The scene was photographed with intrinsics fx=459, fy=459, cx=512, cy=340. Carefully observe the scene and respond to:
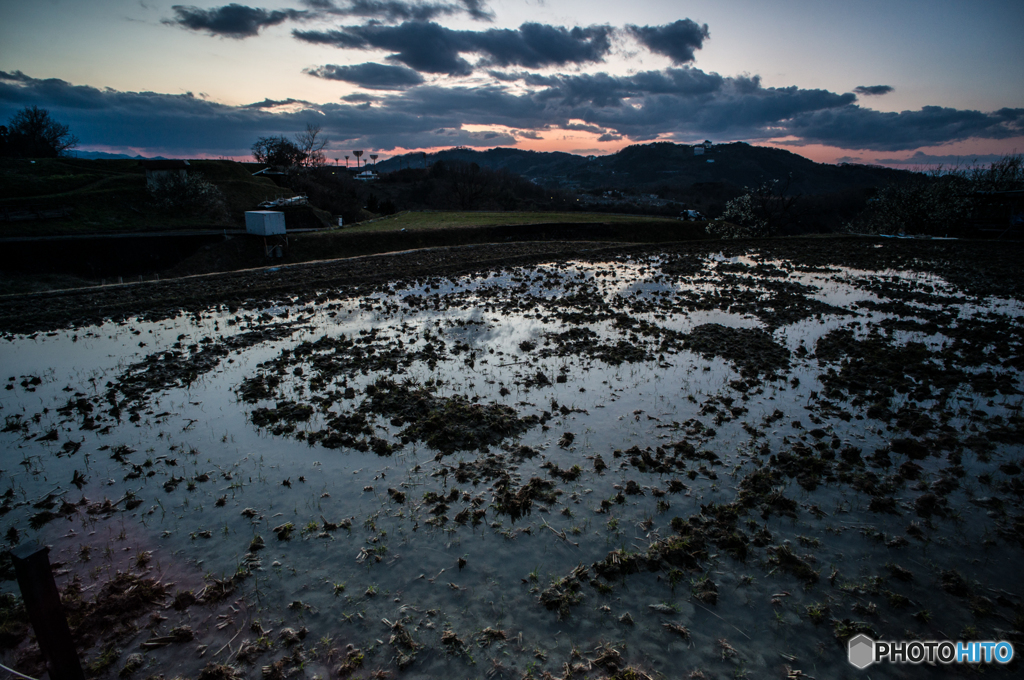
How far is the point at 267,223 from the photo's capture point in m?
33.0

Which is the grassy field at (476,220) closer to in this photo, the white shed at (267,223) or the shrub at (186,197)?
the white shed at (267,223)

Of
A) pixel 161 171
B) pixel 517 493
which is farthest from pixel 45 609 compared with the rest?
pixel 161 171

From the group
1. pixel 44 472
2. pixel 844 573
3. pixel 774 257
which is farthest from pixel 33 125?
pixel 844 573

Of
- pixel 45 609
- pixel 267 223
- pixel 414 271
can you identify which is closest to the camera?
pixel 45 609

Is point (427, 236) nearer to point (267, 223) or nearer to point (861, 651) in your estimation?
point (267, 223)

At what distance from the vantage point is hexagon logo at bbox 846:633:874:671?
4.13 meters

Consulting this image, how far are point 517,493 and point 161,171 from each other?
190ft

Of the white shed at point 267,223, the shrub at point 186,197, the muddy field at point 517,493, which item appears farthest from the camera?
the shrub at point 186,197

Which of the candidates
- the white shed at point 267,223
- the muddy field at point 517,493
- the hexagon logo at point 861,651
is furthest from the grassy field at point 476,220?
the hexagon logo at point 861,651

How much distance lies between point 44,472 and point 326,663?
20.4 feet

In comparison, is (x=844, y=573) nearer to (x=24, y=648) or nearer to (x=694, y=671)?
(x=694, y=671)

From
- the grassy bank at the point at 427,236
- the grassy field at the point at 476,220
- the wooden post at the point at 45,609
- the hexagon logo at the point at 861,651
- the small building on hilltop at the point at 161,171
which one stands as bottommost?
the hexagon logo at the point at 861,651

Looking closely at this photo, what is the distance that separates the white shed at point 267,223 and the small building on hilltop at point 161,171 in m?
19.0

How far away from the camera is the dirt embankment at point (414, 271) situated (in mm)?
16250
